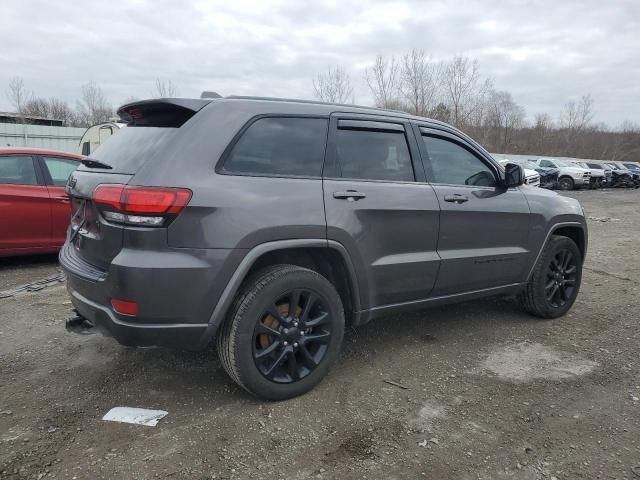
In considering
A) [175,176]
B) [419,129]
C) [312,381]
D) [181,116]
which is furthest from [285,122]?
[312,381]

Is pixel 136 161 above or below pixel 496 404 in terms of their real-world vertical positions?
above

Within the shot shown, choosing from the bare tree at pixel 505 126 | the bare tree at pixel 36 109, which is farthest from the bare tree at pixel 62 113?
the bare tree at pixel 505 126

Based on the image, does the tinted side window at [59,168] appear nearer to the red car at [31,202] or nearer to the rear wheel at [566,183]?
the red car at [31,202]

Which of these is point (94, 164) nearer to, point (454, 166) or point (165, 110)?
point (165, 110)

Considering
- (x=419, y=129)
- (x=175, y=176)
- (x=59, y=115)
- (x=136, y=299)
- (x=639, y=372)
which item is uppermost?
(x=59, y=115)

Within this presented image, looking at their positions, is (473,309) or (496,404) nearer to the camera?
(496,404)

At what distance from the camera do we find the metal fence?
30.7 meters

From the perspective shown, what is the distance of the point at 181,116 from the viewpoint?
113 inches

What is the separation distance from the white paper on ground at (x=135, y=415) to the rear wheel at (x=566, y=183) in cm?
2742

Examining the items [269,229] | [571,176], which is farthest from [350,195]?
[571,176]

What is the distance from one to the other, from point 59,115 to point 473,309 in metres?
66.6

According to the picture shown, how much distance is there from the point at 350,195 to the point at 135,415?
1.82 meters

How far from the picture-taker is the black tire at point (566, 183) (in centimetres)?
2602

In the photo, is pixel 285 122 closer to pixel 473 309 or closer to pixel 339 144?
pixel 339 144
